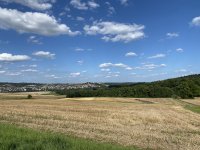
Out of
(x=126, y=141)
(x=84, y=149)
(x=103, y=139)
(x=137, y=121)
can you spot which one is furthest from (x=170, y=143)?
(x=137, y=121)

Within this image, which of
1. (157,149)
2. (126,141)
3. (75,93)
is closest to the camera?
(157,149)

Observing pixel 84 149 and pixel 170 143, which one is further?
pixel 170 143

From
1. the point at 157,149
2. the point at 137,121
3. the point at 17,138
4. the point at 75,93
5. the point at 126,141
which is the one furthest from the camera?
the point at 75,93

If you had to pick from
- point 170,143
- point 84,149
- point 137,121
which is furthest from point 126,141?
point 137,121

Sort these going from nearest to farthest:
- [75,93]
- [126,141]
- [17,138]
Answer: [17,138] → [126,141] → [75,93]

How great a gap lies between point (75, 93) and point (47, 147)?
358 ft

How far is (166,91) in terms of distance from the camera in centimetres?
12250

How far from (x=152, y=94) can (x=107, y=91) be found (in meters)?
15.7

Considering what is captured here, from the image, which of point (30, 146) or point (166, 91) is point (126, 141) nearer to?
point (30, 146)

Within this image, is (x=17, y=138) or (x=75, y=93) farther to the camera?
(x=75, y=93)

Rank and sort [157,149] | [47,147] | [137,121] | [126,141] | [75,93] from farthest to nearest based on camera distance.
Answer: [75,93] → [137,121] → [126,141] → [157,149] → [47,147]

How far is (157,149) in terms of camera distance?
18.9 metres

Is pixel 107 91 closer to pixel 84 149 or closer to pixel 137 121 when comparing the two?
pixel 137 121

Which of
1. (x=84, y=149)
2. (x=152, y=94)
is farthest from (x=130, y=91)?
(x=84, y=149)
